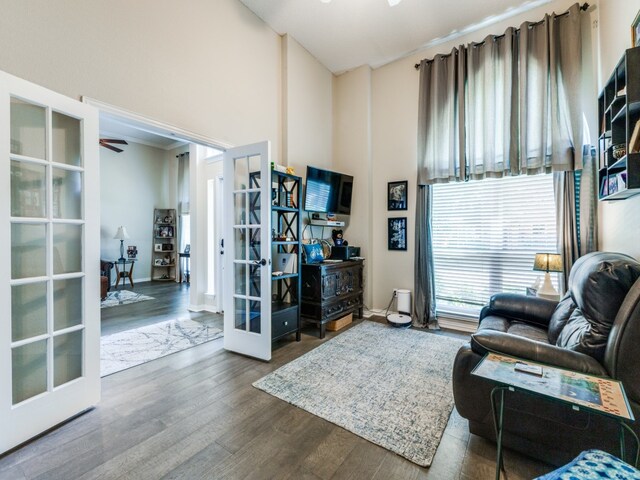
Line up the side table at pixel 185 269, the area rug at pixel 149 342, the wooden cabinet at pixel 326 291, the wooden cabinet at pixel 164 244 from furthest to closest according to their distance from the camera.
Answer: the wooden cabinet at pixel 164 244 < the side table at pixel 185 269 < the wooden cabinet at pixel 326 291 < the area rug at pixel 149 342

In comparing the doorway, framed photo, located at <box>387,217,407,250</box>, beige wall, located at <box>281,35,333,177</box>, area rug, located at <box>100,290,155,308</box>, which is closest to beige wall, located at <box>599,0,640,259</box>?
framed photo, located at <box>387,217,407,250</box>

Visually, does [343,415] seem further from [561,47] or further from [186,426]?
[561,47]

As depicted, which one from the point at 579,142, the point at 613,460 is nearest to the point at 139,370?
the point at 613,460

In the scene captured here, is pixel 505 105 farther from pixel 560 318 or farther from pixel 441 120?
pixel 560 318

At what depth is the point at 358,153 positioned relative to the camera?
4.68 m

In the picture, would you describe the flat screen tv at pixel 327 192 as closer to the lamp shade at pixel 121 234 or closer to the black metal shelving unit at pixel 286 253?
the black metal shelving unit at pixel 286 253

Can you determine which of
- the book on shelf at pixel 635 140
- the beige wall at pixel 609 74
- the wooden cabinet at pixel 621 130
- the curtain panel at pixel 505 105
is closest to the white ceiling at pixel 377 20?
the curtain panel at pixel 505 105

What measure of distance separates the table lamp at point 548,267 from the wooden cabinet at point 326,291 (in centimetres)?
218

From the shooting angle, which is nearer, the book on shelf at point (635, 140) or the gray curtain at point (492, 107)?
the book on shelf at point (635, 140)

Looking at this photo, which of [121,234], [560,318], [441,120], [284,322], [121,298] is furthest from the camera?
[121,234]

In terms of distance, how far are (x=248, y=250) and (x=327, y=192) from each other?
165 centimetres

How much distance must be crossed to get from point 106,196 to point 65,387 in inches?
249

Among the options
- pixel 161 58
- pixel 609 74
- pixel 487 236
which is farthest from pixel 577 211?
pixel 161 58

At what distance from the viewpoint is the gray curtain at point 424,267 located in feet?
13.1
